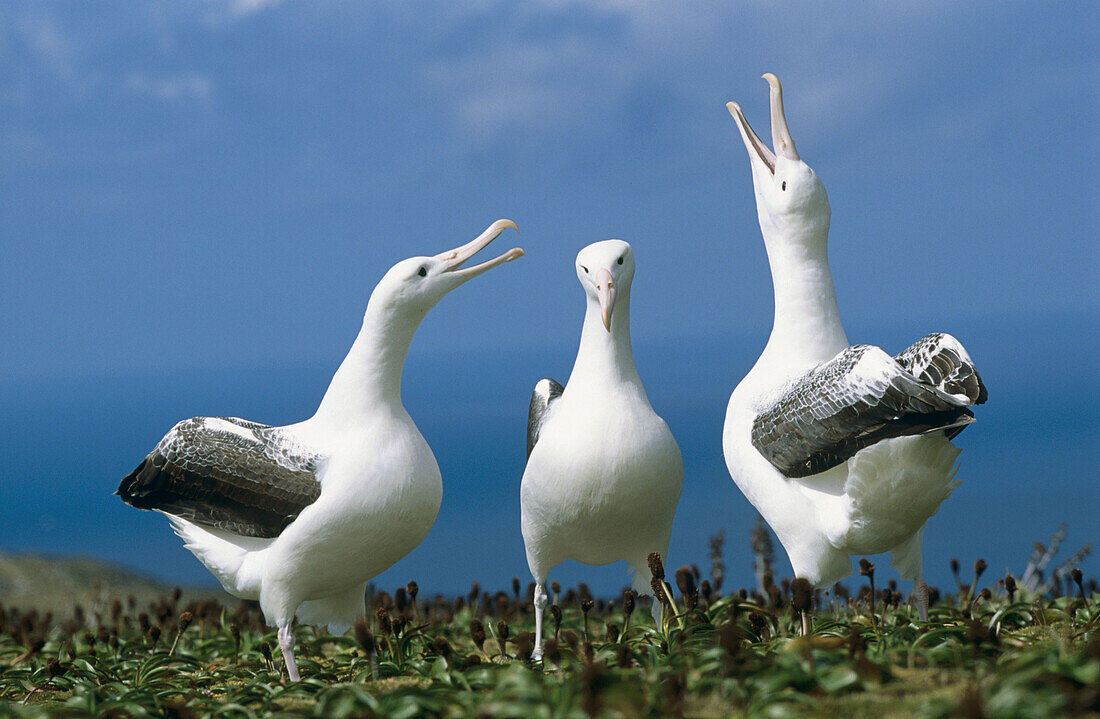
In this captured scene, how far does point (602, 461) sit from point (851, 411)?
164cm

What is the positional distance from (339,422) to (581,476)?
180 centimetres

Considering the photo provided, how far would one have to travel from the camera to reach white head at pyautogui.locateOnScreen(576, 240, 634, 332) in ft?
22.2

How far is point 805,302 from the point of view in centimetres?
731

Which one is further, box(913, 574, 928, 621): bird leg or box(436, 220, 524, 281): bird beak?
box(436, 220, 524, 281): bird beak

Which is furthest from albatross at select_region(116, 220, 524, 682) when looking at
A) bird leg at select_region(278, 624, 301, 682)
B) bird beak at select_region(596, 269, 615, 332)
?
bird beak at select_region(596, 269, 615, 332)

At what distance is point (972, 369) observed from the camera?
604cm

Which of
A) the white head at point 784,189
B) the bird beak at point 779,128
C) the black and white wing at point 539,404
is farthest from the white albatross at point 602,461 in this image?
the bird beak at point 779,128

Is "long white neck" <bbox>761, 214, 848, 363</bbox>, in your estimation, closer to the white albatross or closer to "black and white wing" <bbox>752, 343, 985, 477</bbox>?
"black and white wing" <bbox>752, 343, 985, 477</bbox>

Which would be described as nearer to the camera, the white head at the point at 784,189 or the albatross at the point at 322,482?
→ the albatross at the point at 322,482

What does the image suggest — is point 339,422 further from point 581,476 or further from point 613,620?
point 613,620

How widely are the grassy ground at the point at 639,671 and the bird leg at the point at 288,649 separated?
159mm

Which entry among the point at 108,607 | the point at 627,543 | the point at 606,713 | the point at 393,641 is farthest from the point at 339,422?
the point at 108,607

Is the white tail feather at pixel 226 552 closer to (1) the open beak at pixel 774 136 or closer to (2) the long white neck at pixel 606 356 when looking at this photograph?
(2) the long white neck at pixel 606 356

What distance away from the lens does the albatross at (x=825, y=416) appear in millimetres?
6020
